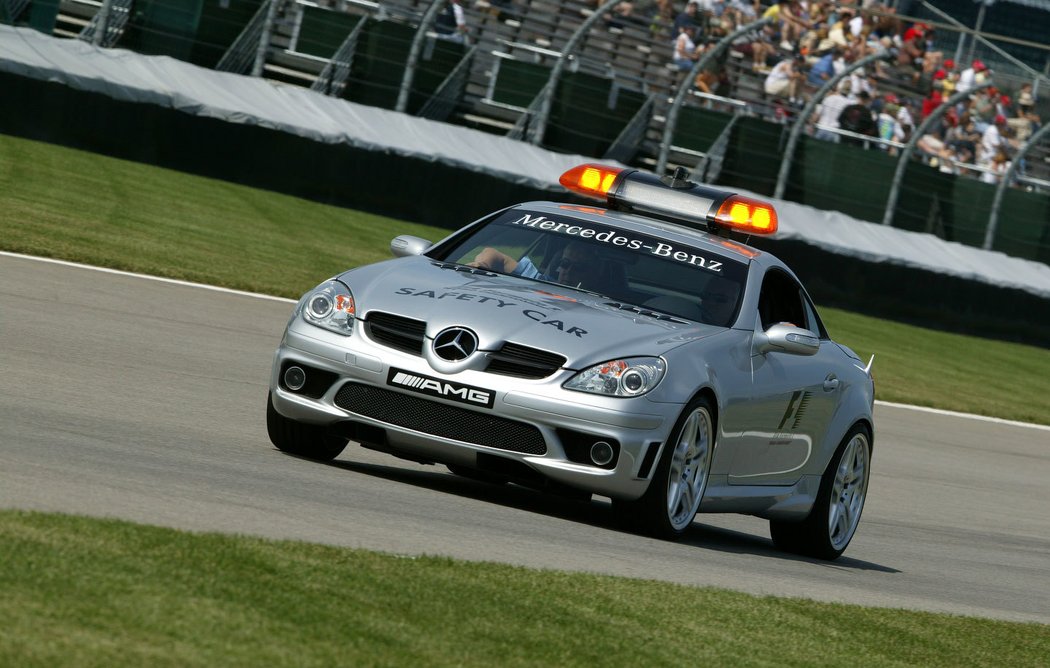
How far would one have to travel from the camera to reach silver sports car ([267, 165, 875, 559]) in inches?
303

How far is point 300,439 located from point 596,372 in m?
1.57

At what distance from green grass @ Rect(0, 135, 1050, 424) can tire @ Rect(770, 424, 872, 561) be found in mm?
7644

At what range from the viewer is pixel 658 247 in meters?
9.10

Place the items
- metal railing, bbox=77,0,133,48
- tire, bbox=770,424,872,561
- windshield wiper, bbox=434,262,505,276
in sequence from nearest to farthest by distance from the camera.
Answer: windshield wiper, bbox=434,262,505,276 < tire, bbox=770,424,872,561 < metal railing, bbox=77,0,133,48

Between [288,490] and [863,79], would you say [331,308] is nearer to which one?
[288,490]

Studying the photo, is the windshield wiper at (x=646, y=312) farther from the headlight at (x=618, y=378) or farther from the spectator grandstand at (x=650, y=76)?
the spectator grandstand at (x=650, y=76)

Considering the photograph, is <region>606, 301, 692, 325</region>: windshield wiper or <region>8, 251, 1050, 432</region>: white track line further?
<region>8, 251, 1050, 432</region>: white track line

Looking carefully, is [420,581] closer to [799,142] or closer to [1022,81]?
[799,142]

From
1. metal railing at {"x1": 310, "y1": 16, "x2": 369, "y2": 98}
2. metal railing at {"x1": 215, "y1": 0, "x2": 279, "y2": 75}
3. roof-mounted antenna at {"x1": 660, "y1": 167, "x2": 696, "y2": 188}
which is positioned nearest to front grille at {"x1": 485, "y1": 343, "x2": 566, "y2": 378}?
roof-mounted antenna at {"x1": 660, "y1": 167, "x2": 696, "y2": 188}

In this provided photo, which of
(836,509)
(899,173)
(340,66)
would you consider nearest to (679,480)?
(836,509)

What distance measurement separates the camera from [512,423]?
768 cm

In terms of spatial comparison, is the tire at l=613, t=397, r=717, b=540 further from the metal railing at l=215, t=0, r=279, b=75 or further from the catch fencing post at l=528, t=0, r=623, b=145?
the catch fencing post at l=528, t=0, r=623, b=145

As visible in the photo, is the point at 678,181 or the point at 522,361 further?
the point at 678,181

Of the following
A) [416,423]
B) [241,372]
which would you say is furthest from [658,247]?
[241,372]
